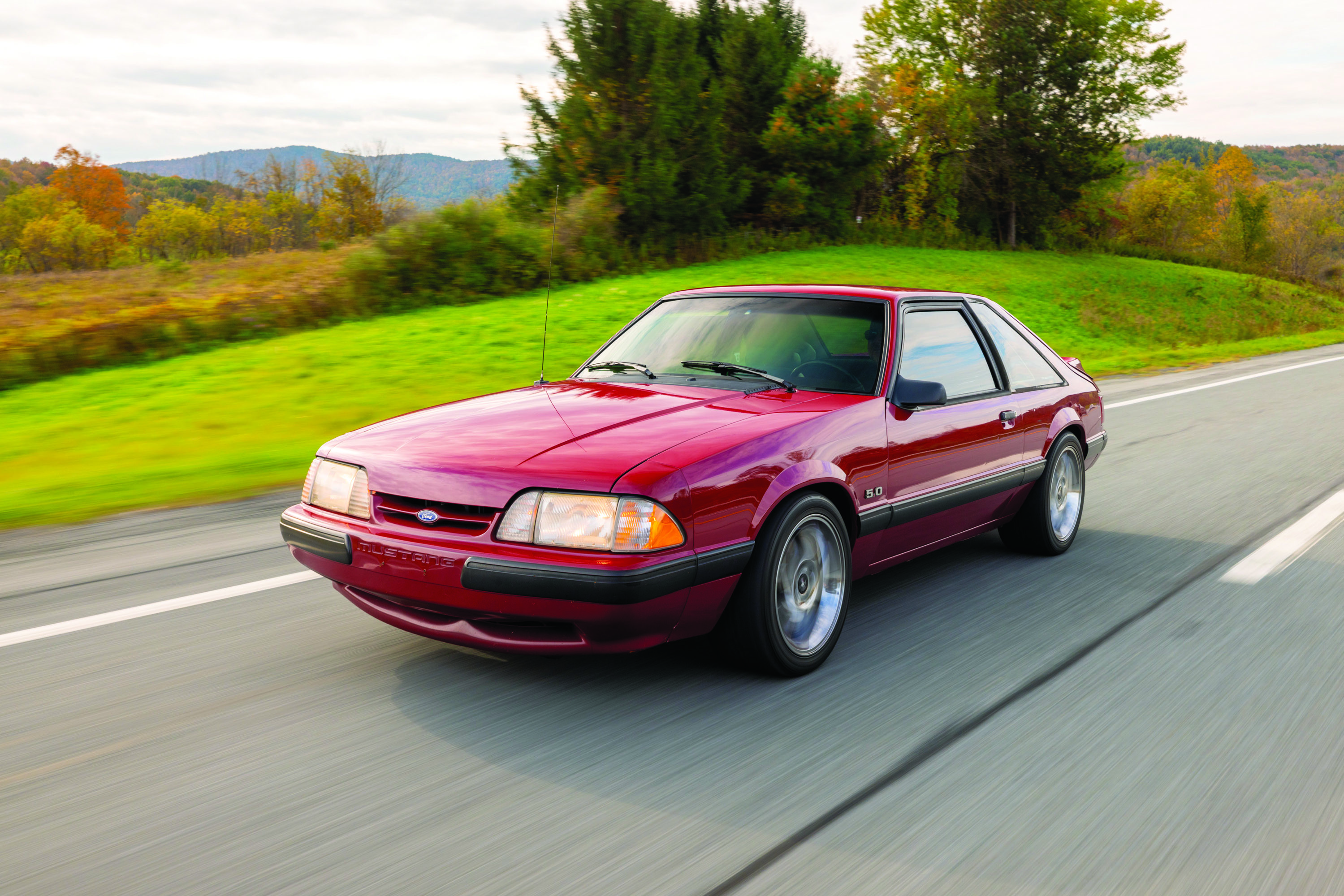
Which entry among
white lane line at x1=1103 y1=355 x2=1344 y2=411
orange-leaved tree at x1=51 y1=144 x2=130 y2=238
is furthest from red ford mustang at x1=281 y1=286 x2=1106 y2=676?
orange-leaved tree at x1=51 y1=144 x2=130 y2=238

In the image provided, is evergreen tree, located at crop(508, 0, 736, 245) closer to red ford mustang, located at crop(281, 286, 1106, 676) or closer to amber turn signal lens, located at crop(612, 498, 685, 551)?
red ford mustang, located at crop(281, 286, 1106, 676)

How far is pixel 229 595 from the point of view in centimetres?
474

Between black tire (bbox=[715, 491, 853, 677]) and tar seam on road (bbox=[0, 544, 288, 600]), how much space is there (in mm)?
3002

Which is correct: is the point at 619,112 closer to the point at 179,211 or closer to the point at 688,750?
the point at 688,750

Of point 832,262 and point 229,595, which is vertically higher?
point 832,262

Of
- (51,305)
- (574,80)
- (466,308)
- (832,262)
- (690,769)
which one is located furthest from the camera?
(832,262)

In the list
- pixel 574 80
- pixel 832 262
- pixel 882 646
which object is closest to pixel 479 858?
pixel 882 646

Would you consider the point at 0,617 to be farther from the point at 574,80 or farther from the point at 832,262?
the point at 832,262

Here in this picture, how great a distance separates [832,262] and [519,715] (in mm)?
29321

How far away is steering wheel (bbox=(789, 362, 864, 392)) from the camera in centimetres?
444

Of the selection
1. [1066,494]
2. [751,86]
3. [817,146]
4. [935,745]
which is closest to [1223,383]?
[1066,494]

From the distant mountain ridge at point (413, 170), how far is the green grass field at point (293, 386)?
2.86 meters

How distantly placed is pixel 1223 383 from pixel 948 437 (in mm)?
12826

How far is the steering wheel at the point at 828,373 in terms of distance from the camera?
4.44 meters
